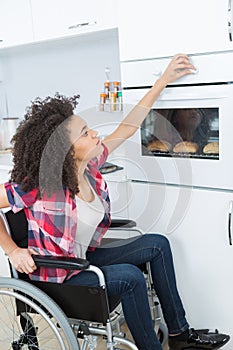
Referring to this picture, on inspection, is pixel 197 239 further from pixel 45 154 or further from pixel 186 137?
pixel 45 154

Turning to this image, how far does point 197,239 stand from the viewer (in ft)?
6.15

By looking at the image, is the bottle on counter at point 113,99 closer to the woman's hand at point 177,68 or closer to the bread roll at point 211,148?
the woman's hand at point 177,68

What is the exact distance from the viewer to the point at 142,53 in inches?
72.5

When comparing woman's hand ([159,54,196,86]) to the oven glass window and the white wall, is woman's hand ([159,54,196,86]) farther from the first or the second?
the white wall

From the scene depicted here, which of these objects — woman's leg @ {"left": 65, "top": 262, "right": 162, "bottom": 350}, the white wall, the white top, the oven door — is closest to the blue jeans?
woman's leg @ {"left": 65, "top": 262, "right": 162, "bottom": 350}

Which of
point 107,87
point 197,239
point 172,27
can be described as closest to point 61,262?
point 197,239

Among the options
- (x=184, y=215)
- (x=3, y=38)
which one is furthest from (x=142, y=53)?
(x=3, y=38)

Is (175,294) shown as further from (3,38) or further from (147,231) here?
(3,38)

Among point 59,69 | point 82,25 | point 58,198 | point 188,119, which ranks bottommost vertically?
point 58,198

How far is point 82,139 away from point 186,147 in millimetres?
470

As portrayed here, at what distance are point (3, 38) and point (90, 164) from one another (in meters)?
1.30

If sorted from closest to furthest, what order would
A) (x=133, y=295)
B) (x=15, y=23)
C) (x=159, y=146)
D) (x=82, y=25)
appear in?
(x=133, y=295)
(x=159, y=146)
(x=82, y=25)
(x=15, y=23)

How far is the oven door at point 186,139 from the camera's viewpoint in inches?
66.6

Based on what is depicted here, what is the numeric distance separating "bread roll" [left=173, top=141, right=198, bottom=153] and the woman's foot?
→ 72 cm
